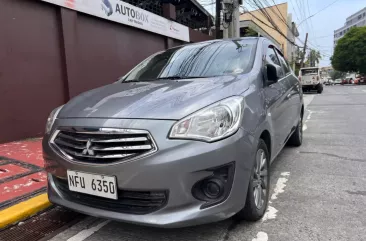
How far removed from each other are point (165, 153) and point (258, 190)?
1.00m

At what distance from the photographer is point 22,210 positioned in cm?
278

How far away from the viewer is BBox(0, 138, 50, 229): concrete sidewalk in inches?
110

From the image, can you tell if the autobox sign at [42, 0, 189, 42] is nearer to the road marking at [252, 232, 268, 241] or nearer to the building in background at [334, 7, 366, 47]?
the road marking at [252, 232, 268, 241]

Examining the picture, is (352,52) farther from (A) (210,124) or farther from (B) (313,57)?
(A) (210,124)

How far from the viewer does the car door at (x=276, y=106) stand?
2.95 metres

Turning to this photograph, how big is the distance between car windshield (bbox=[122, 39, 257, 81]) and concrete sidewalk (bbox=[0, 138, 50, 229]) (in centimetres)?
150

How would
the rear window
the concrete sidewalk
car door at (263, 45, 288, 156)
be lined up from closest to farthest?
the concrete sidewalk < car door at (263, 45, 288, 156) < the rear window

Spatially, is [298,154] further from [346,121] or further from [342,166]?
[346,121]

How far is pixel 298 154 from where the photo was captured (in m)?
4.77

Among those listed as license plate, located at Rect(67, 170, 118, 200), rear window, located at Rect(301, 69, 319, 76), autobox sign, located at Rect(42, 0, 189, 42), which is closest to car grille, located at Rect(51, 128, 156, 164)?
license plate, located at Rect(67, 170, 118, 200)

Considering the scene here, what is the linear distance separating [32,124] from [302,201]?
4613 mm

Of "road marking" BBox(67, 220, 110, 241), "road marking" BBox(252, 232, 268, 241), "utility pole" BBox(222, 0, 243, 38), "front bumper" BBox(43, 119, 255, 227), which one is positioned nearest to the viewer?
"front bumper" BBox(43, 119, 255, 227)

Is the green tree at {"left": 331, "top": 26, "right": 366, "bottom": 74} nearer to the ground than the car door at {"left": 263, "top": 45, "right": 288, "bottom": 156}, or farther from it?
farther from it

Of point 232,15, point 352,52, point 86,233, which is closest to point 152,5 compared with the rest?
point 232,15
